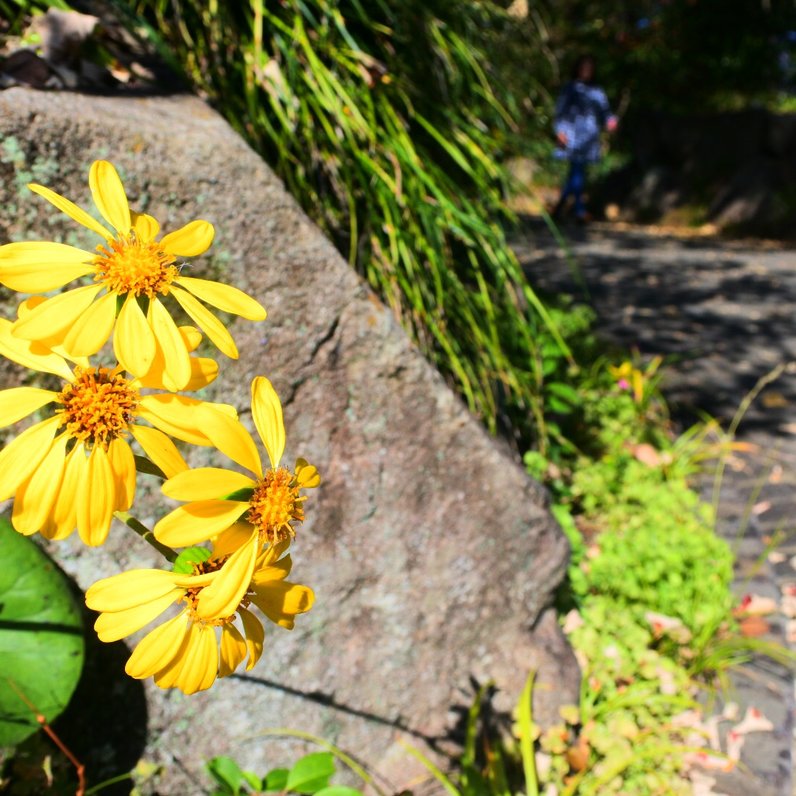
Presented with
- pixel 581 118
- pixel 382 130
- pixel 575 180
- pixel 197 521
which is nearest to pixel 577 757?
pixel 197 521

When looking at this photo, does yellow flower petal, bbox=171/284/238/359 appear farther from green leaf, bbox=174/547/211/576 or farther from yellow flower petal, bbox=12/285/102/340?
green leaf, bbox=174/547/211/576

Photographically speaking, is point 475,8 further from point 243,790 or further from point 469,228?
point 243,790

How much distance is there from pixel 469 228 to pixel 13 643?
5.59 ft

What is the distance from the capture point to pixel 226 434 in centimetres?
68

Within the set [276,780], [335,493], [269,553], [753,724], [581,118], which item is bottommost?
[753,724]

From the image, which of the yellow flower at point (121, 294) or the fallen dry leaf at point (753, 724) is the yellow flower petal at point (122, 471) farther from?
the fallen dry leaf at point (753, 724)

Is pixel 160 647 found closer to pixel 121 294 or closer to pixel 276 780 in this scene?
pixel 121 294

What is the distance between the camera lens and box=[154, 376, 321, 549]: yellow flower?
25.5 inches

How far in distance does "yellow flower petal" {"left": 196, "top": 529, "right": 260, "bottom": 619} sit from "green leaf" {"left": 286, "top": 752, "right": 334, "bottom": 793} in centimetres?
92

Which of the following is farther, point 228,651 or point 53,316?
point 228,651

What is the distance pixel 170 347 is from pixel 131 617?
10.7 inches

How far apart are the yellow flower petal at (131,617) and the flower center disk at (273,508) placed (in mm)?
106

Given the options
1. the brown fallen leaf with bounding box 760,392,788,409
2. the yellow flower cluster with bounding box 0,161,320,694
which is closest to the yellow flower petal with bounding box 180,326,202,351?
the yellow flower cluster with bounding box 0,161,320,694

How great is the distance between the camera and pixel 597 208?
11227mm
